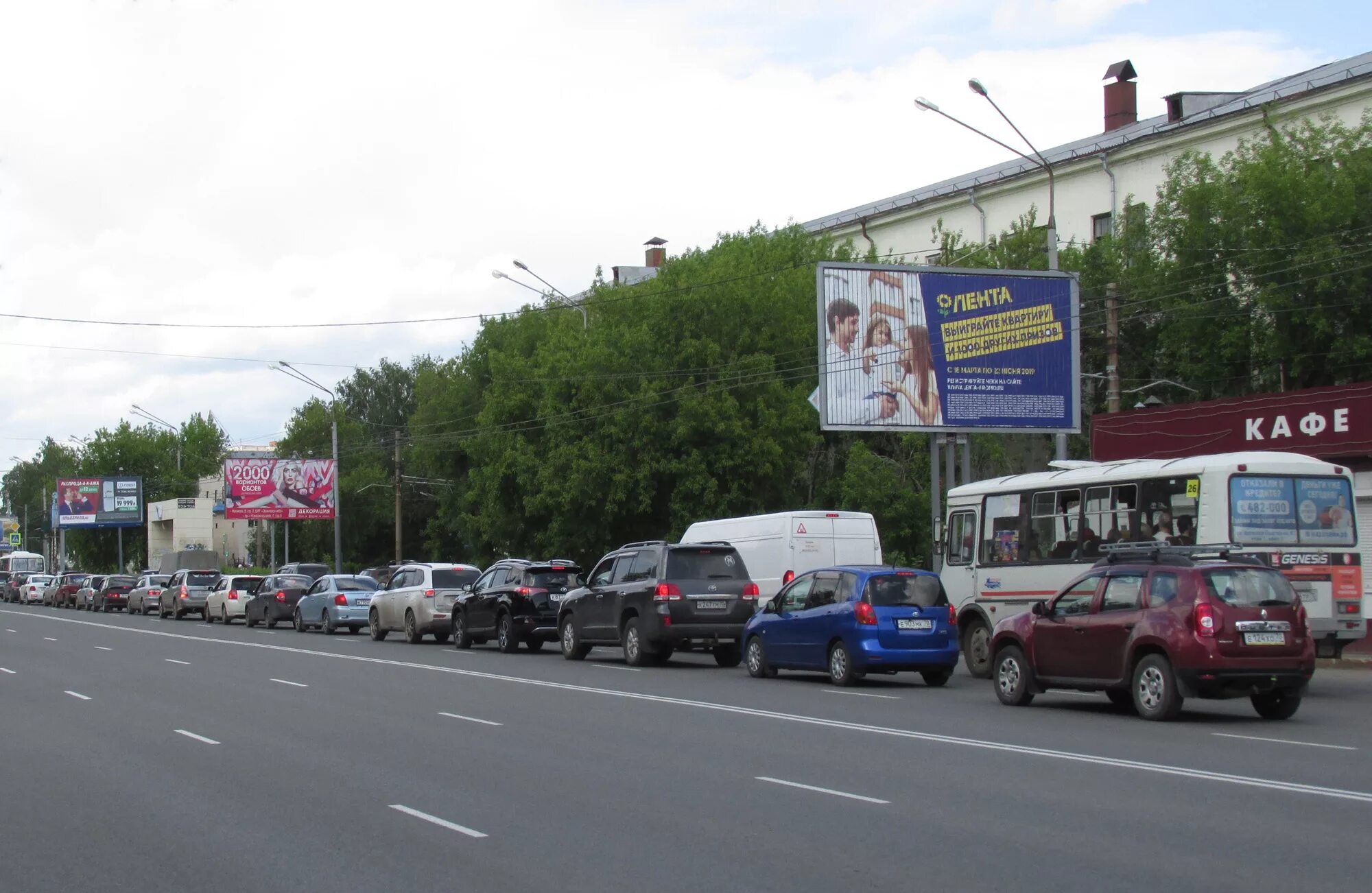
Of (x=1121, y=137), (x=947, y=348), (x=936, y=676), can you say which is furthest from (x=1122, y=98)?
(x=936, y=676)

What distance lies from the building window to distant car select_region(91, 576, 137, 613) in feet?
129

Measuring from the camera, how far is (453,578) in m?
32.0

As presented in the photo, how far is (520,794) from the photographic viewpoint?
10.3 m

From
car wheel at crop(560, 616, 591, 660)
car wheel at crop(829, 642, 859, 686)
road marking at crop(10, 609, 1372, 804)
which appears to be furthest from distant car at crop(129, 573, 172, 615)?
car wheel at crop(829, 642, 859, 686)

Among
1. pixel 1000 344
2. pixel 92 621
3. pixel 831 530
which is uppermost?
pixel 1000 344

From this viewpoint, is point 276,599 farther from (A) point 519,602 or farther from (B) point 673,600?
(B) point 673,600

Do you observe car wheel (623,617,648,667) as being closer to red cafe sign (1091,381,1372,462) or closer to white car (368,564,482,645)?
white car (368,564,482,645)

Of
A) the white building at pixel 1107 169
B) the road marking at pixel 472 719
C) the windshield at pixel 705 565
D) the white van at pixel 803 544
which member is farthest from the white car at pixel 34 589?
the road marking at pixel 472 719

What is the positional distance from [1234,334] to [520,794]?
1246 inches

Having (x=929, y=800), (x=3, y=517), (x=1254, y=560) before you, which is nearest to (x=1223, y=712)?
(x=1254, y=560)

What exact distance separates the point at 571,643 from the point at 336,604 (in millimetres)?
12648

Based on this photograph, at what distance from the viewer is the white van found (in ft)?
88.6

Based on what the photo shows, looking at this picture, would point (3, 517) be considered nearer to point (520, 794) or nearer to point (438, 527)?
point (438, 527)

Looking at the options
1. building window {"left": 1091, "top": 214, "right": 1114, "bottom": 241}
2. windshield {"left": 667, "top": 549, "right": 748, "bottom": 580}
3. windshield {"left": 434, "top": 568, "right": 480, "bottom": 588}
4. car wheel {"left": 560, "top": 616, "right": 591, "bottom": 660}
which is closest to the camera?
windshield {"left": 667, "top": 549, "right": 748, "bottom": 580}
